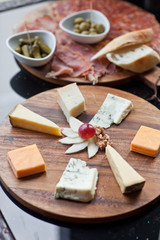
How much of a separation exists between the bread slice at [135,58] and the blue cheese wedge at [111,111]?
0.33 meters

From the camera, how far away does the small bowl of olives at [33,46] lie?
1.98 metres

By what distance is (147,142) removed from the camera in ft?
4.79

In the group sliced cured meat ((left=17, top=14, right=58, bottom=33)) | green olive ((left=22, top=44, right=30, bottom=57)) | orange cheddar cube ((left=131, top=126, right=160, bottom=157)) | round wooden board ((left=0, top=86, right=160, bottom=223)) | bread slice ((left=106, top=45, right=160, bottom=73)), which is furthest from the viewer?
sliced cured meat ((left=17, top=14, right=58, bottom=33))

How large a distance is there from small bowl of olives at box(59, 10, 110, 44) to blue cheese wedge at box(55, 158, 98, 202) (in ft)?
3.80

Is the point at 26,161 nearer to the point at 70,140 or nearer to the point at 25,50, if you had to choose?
the point at 70,140

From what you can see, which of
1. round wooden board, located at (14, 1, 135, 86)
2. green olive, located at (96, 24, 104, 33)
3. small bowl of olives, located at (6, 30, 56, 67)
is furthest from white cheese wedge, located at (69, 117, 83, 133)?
green olive, located at (96, 24, 104, 33)

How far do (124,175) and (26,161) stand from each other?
0.43 meters

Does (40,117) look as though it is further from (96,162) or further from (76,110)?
(96,162)

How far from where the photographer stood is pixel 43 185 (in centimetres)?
134

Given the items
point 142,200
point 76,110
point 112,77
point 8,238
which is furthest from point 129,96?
point 8,238

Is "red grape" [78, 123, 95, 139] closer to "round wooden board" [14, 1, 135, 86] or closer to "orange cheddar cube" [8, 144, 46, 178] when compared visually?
"orange cheddar cube" [8, 144, 46, 178]

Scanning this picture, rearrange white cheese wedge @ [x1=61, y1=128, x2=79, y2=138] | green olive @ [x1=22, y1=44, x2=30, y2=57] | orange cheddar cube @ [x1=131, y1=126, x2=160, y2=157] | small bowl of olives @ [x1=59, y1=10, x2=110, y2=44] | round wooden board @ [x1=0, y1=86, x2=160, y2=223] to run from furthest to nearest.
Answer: small bowl of olives @ [x1=59, y1=10, x2=110, y2=44] < green olive @ [x1=22, y1=44, x2=30, y2=57] < white cheese wedge @ [x1=61, y1=128, x2=79, y2=138] < orange cheddar cube @ [x1=131, y1=126, x2=160, y2=157] < round wooden board @ [x1=0, y1=86, x2=160, y2=223]

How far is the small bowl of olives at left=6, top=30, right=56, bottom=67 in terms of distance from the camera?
1979 mm

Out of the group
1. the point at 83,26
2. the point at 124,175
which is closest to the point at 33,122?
the point at 124,175
